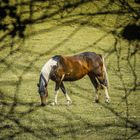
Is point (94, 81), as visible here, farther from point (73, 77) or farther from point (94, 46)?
point (94, 46)

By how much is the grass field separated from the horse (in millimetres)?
427

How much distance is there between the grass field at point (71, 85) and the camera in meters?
11.3

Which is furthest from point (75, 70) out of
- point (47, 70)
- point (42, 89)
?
point (42, 89)

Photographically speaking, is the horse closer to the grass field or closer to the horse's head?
the horse's head

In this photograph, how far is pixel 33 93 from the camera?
1457 centimetres

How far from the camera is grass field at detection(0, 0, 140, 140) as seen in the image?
37.0ft

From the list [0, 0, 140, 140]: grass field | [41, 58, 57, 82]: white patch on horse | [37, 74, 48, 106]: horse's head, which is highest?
[41, 58, 57, 82]: white patch on horse

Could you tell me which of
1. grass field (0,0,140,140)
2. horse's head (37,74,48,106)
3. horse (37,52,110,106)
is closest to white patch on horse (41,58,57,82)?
horse (37,52,110,106)

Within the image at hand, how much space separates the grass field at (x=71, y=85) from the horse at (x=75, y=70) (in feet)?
1.40

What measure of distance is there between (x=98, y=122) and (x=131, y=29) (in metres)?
9.37

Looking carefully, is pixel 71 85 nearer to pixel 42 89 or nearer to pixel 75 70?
pixel 75 70

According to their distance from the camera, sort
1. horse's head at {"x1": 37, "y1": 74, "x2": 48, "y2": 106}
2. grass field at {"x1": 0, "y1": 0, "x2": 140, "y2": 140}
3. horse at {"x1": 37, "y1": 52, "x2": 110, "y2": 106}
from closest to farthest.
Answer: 1. grass field at {"x1": 0, "y1": 0, "x2": 140, "y2": 140}
2. horse's head at {"x1": 37, "y1": 74, "x2": 48, "y2": 106}
3. horse at {"x1": 37, "y1": 52, "x2": 110, "y2": 106}

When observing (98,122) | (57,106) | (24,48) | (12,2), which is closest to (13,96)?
(57,106)

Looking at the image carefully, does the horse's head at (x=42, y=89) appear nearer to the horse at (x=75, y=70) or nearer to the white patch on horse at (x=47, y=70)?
the horse at (x=75, y=70)
